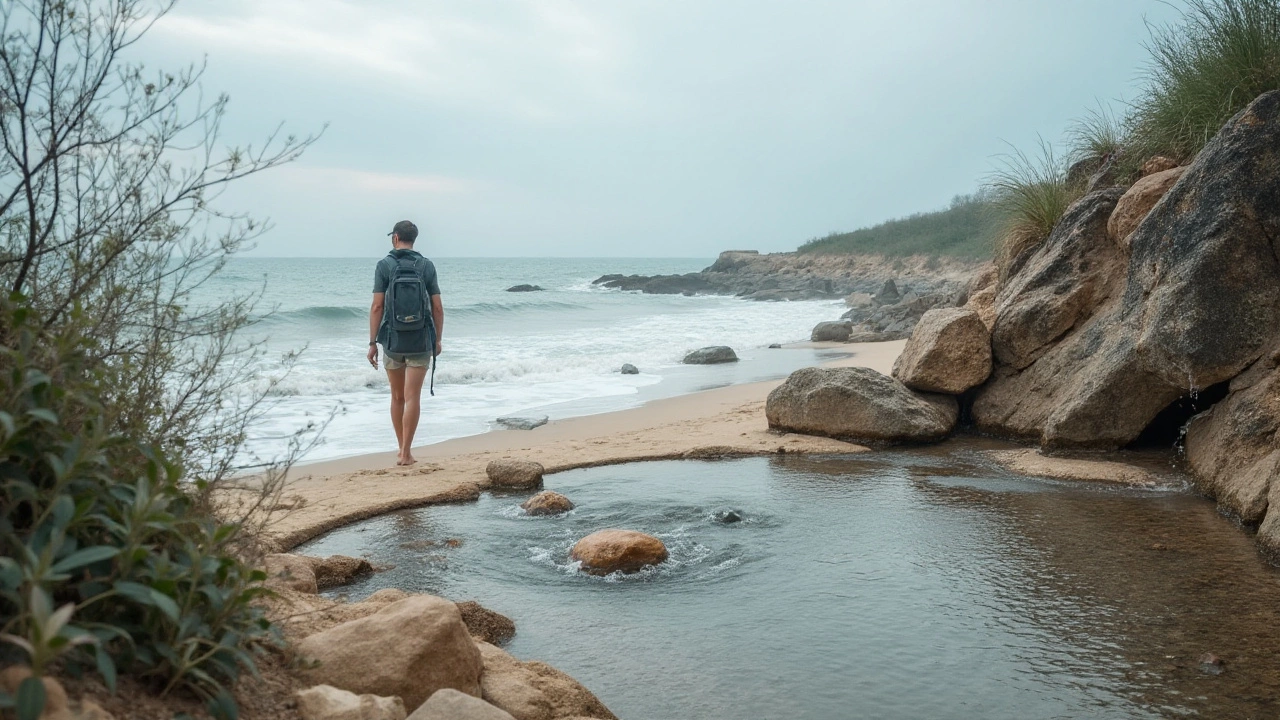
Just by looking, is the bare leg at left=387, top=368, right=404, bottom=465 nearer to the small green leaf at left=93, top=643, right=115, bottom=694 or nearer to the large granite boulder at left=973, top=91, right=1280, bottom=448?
the large granite boulder at left=973, top=91, right=1280, bottom=448

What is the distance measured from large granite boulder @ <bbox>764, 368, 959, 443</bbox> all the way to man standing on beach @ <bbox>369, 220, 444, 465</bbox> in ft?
11.5

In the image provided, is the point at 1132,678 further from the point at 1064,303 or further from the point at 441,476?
the point at 1064,303

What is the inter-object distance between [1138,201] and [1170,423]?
82.2 inches

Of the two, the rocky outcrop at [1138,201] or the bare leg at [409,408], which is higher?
the rocky outcrop at [1138,201]

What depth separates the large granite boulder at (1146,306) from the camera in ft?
22.3

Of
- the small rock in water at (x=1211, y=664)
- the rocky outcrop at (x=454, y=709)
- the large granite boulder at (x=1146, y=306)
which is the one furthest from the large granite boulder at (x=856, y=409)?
the rocky outcrop at (x=454, y=709)

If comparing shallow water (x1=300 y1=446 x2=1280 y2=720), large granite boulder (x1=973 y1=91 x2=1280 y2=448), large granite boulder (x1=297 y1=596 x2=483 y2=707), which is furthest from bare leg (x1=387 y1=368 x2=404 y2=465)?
large granite boulder (x1=973 y1=91 x2=1280 y2=448)

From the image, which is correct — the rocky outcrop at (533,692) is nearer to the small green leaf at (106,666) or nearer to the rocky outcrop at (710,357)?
the small green leaf at (106,666)

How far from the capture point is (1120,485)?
707cm

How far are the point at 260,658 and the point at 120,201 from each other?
1768 mm

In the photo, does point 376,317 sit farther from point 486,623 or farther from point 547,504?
point 486,623

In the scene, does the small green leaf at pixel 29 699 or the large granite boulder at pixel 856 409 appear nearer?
the small green leaf at pixel 29 699

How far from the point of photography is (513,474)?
24.3ft

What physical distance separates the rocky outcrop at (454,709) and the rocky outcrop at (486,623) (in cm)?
138
